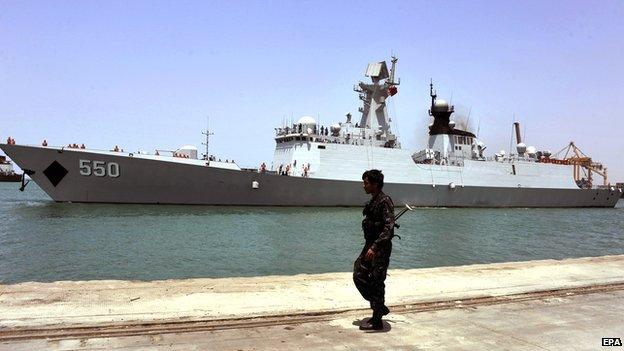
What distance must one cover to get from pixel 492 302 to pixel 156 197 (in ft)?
75.6

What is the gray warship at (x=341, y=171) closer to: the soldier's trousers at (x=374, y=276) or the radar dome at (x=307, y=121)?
the radar dome at (x=307, y=121)

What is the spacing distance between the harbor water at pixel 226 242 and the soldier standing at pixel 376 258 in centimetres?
616

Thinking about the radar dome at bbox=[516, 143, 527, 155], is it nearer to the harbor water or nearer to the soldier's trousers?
the harbor water

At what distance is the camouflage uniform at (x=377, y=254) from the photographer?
3.72m

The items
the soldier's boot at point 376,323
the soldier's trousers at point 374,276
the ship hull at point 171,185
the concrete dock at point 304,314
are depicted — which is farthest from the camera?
the ship hull at point 171,185

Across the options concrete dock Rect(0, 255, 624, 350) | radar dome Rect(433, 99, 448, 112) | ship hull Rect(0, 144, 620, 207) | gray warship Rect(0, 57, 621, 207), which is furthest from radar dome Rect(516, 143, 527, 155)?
concrete dock Rect(0, 255, 624, 350)

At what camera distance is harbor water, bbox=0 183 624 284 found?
10.3 metres

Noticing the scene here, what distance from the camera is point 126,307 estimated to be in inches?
164

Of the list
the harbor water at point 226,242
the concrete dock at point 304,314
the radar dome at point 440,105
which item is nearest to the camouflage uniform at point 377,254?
the concrete dock at point 304,314

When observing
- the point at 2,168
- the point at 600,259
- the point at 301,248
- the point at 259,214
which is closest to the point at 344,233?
the point at 301,248

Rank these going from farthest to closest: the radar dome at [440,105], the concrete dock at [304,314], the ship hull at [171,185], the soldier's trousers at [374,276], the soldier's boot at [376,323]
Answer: the radar dome at [440,105]
the ship hull at [171,185]
the soldier's trousers at [374,276]
the soldier's boot at [376,323]
the concrete dock at [304,314]

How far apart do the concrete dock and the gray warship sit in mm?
20608

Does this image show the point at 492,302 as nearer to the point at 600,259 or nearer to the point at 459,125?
the point at 600,259

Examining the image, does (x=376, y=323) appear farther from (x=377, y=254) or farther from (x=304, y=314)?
(x=304, y=314)
